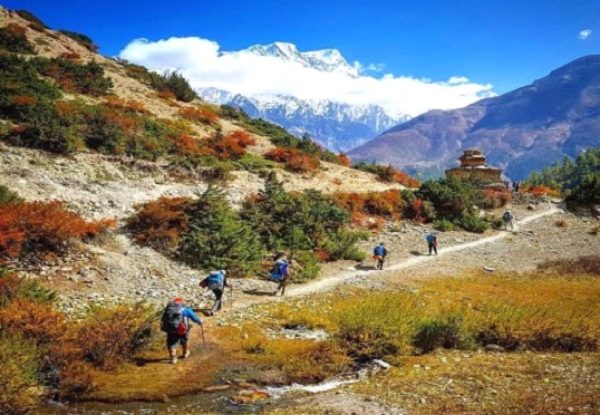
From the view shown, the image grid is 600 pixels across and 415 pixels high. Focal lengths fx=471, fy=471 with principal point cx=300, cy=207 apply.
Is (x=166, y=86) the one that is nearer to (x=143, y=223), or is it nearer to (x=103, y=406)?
(x=143, y=223)

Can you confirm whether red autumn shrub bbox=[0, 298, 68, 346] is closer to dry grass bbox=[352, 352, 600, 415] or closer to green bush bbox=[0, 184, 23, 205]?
dry grass bbox=[352, 352, 600, 415]

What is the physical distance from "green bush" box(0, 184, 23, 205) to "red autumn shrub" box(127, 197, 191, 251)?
5264mm

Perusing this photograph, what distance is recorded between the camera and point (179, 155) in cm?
3719

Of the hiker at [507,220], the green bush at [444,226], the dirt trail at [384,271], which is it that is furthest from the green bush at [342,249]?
the hiker at [507,220]

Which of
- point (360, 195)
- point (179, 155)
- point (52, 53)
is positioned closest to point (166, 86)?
point (52, 53)

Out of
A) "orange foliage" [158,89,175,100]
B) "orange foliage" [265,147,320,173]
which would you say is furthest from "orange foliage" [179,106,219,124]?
"orange foliage" [265,147,320,173]

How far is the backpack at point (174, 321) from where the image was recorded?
1341cm

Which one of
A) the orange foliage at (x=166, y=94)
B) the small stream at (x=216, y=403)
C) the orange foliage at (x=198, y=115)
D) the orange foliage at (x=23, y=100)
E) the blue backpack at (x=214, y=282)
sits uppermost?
the orange foliage at (x=166, y=94)

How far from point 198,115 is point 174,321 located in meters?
38.2

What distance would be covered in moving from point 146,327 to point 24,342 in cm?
354

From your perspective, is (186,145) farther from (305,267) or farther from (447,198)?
(447,198)

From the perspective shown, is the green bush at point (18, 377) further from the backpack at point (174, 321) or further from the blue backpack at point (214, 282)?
the blue backpack at point (214, 282)

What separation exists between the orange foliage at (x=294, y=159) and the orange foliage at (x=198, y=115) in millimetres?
8300

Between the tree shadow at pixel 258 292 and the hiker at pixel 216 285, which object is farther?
the tree shadow at pixel 258 292
